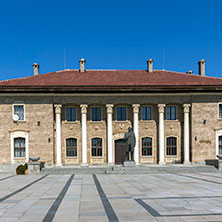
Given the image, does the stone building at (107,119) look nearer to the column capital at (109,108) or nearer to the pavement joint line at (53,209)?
the column capital at (109,108)

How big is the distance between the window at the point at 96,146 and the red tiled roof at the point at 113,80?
19.3 feet

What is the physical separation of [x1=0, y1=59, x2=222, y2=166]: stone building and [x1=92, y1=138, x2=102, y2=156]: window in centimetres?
11

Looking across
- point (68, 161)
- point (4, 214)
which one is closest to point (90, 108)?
point (68, 161)

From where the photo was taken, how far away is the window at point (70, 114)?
2759 cm

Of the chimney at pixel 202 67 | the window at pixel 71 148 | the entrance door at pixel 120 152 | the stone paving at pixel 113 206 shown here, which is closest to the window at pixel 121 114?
the entrance door at pixel 120 152

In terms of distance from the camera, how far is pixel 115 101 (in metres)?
27.1

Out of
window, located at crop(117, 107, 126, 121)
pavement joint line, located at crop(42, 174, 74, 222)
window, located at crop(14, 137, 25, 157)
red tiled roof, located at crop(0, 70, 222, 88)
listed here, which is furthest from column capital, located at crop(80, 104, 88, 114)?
pavement joint line, located at crop(42, 174, 74, 222)

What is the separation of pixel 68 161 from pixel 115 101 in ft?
26.6

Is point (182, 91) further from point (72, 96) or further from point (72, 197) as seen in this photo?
point (72, 197)

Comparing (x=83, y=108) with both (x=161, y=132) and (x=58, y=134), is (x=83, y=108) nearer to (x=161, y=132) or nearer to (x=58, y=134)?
(x=58, y=134)

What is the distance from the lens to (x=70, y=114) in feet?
90.6

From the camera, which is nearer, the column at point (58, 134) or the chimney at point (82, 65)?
the column at point (58, 134)

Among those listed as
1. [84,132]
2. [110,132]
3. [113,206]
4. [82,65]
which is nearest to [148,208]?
[113,206]

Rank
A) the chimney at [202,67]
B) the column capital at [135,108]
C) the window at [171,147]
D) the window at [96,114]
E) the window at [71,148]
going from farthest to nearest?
the chimney at [202,67]
the window at [171,147]
the window at [96,114]
the window at [71,148]
the column capital at [135,108]
